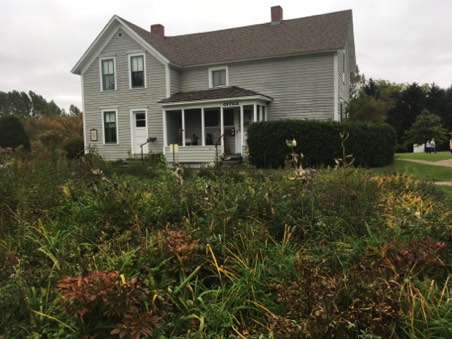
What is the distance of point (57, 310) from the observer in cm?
272

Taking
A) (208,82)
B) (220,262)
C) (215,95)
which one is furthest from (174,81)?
(220,262)

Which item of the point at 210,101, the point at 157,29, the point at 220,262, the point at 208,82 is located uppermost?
the point at 157,29

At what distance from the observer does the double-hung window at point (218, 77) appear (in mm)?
20547

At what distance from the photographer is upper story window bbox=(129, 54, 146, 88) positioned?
20.9 metres

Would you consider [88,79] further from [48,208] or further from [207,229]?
[207,229]

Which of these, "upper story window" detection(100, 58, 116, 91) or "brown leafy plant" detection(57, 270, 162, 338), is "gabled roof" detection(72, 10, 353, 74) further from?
"brown leafy plant" detection(57, 270, 162, 338)

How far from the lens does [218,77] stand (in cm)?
2078

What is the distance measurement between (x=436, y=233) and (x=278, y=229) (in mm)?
1371

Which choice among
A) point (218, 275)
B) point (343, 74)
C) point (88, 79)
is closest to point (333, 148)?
point (343, 74)

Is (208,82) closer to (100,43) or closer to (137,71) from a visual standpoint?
(137,71)

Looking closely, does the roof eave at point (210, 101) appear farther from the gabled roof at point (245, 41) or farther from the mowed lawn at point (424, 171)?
the mowed lawn at point (424, 171)

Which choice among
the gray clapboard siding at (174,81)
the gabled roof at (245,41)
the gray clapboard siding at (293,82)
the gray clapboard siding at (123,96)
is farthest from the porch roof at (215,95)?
the gabled roof at (245,41)

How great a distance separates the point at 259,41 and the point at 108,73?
8464 millimetres

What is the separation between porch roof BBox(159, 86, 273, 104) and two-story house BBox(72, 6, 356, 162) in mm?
51
